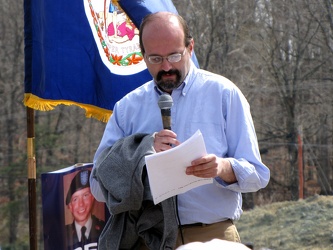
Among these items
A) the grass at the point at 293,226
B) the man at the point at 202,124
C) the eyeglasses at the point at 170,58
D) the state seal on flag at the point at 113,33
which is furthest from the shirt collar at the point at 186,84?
the grass at the point at 293,226

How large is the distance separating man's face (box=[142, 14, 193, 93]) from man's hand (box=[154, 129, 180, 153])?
339 mm

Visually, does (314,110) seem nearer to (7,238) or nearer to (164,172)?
(7,238)

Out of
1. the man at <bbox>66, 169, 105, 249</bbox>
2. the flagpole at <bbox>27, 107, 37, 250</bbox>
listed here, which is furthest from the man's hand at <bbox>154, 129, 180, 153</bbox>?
the man at <bbox>66, 169, 105, 249</bbox>

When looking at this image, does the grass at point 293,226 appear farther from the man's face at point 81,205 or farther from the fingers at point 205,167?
the fingers at point 205,167

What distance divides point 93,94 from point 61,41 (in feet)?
1.38

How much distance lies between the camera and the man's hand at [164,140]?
2.99m

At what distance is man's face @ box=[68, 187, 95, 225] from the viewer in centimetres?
538


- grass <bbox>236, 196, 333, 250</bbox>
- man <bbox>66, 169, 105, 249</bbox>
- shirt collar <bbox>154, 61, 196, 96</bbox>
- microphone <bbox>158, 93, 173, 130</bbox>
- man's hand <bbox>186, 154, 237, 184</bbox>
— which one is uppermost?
shirt collar <bbox>154, 61, 196, 96</bbox>

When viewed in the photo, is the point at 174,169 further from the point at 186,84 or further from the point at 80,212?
the point at 80,212

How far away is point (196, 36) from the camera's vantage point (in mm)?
21391

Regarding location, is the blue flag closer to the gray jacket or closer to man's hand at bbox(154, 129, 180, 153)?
the gray jacket

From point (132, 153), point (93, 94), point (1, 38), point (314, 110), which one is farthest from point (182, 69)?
point (1, 38)

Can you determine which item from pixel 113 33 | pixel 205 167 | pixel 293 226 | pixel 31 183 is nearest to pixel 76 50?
pixel 113 33

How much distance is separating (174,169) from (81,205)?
2.48m
